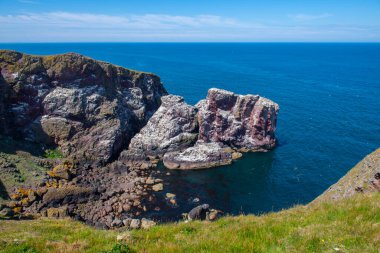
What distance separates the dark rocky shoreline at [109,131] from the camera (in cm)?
5069

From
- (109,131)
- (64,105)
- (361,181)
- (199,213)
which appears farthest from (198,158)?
(361,181)

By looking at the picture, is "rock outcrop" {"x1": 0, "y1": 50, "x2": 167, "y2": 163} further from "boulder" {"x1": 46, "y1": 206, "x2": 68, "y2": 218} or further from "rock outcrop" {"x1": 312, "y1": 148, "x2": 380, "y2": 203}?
"rock outcrop" {"x1": 312, "y1": 148, "x2": 380, "y2": 203}

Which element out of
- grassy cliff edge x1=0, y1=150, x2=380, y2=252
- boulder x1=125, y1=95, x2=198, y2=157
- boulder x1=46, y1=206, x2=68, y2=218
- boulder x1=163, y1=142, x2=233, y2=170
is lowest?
boulder x1=46, y1=206, x2=68, y2=218

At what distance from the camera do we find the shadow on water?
5009 cm

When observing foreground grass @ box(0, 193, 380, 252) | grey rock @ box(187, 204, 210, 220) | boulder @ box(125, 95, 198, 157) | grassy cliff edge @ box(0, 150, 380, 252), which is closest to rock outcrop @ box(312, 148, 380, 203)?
grassy cliff edge @ box(0, 150, 380, 252)

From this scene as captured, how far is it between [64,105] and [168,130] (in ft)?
80.9

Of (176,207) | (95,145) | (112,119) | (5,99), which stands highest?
(5,99)

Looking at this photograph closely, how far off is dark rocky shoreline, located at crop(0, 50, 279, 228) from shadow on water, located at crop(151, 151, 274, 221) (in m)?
1.87

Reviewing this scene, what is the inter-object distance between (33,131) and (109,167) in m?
19.6

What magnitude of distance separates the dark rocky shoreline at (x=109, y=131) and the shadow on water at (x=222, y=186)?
6.14 ft

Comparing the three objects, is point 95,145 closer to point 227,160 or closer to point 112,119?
point 112,119

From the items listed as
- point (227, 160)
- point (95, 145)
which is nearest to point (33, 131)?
point (95, 145)

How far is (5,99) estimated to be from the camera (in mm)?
65438

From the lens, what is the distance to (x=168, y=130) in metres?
75.4
